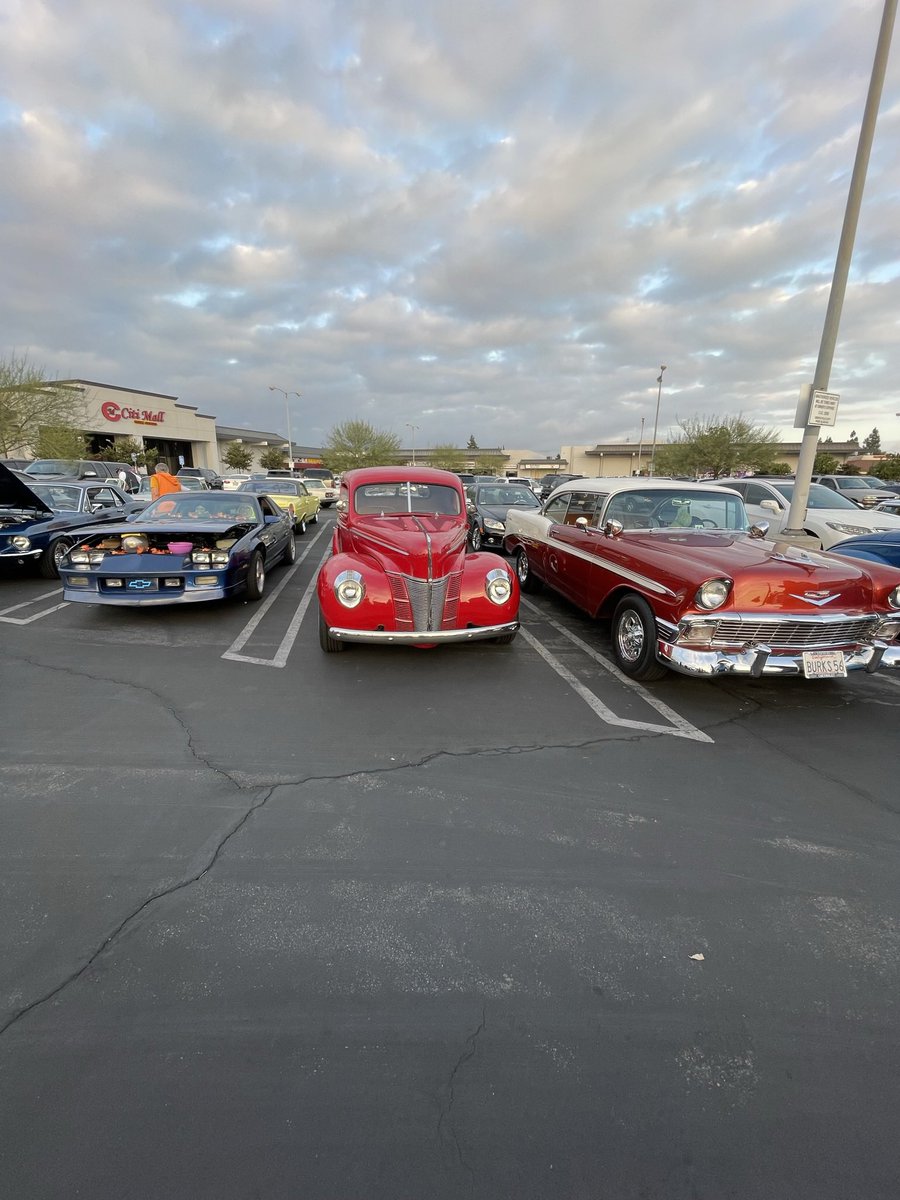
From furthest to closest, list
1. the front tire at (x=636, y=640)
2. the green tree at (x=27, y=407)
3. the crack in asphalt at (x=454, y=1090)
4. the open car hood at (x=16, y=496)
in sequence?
the green tree at (x=27, y=407), the open car hood at (x=16, y=496), the front tire at (x=636, y=640), the crack in asphalt at (x=454, y=1090)

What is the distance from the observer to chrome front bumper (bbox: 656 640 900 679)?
13.2 feet

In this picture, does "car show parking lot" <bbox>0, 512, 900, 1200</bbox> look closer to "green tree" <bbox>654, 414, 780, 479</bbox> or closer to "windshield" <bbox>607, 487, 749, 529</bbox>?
"windshield" <bbox>607, 487, 749, 529</bbox>

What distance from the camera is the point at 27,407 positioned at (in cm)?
2398

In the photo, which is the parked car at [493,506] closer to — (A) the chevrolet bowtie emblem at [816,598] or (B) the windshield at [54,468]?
(A) the chevrolet bowtie emblem at [816,598]

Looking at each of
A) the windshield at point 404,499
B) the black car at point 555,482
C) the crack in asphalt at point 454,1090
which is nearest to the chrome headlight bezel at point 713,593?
the crack in asphalt at point 454,1090

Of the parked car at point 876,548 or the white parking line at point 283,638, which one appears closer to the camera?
the white parking line at point 283,638

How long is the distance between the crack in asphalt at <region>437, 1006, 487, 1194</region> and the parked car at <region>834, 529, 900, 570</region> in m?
6.77

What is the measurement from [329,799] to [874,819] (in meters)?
3.12

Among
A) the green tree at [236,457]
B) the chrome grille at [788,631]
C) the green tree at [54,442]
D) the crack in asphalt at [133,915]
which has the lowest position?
the crack in asphalt at [133,915]

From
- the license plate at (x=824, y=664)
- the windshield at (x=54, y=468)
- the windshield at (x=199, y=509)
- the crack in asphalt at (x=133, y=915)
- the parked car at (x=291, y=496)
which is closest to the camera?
the crack in asphalt at (x=133, y=915)

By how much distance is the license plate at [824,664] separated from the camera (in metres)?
4.01

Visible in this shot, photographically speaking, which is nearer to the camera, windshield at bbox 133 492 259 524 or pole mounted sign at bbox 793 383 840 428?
windshield at bbox 133 492 259 524

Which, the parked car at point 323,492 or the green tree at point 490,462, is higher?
the green tree at point 490,462

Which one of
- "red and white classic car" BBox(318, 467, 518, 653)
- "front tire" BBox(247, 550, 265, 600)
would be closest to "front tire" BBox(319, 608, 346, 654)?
"red and white classic car" BBox(318, 467, 518, 653)
